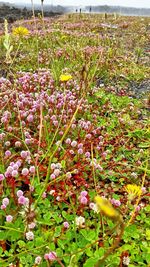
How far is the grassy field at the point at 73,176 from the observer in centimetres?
306

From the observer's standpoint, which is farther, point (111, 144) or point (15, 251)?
point (111, 144)

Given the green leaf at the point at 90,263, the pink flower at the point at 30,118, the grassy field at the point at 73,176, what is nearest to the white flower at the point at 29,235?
the grassy field at the point at 73,176

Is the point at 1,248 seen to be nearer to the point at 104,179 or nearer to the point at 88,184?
the point at 88,184

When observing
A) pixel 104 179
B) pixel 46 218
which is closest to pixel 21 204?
pixel 46 218

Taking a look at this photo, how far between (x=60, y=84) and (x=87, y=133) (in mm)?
2124

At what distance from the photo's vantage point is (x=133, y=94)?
24.8 feet

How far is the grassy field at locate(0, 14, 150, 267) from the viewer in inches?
120

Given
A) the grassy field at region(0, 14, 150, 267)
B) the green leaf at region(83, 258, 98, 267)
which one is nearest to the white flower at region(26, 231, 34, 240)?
the grassy field at region(0, 14, 150, 267)

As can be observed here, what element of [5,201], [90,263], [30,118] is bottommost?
[90,263]

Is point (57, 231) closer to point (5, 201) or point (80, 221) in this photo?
point (80, 221)

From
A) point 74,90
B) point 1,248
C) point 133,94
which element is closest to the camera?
point 1,248

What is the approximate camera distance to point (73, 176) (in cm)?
419

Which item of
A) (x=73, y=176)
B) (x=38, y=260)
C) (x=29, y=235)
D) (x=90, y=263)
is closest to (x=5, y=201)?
(x=29, y=235)

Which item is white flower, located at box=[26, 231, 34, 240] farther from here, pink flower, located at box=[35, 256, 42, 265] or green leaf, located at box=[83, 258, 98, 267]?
green leaf, located at box=[83, 258, 98, 267]
